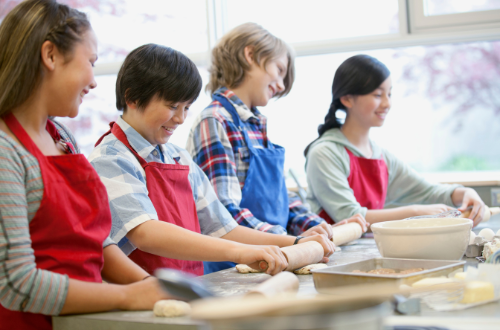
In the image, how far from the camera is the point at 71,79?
0.86 meters

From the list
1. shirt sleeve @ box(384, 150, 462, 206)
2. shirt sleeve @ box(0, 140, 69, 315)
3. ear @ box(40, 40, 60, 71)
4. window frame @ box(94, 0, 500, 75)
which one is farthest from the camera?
window frame @ box(94, 0, 500, 75)

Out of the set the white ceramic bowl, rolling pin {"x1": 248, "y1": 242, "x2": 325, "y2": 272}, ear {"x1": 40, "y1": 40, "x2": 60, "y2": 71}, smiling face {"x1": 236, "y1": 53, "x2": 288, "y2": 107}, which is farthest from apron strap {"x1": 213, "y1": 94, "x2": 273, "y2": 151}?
ear {"x1": 40, "y1": 40, "x2": 60, "y2": 71}

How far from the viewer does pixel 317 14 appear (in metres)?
2.94

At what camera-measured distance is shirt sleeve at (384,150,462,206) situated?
2.17m

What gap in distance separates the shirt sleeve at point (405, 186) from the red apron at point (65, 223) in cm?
161

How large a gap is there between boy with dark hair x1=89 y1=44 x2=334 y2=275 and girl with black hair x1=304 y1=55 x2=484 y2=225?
66cm

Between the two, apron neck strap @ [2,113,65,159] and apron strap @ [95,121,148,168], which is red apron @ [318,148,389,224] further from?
apron neck strap @ [2,113,65,159]

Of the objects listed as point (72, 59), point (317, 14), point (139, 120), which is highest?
point (317, 14)

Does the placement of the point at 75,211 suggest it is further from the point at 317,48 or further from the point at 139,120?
the point at 317,48

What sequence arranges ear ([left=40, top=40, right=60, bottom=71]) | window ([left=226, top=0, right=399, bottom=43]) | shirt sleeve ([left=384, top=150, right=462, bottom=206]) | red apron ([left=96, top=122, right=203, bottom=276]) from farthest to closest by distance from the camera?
window ([left=226, top=0, right=399, bottom=43]) → shirt sleeve ([left=384, top=150, right=462, bottom=206]) → red apron ([left=96, top=122, right=203, bottom=276]) → ear ([left=40, top=40, right=60, bottom=71])

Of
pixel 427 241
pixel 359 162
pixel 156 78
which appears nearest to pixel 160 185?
pixel 156 78

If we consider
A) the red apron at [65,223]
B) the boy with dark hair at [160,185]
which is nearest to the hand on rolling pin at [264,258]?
the boy with dark hair at [160,185]

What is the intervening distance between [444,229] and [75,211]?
0.69m

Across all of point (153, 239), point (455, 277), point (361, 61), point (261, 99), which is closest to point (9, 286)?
point (153, 239)
